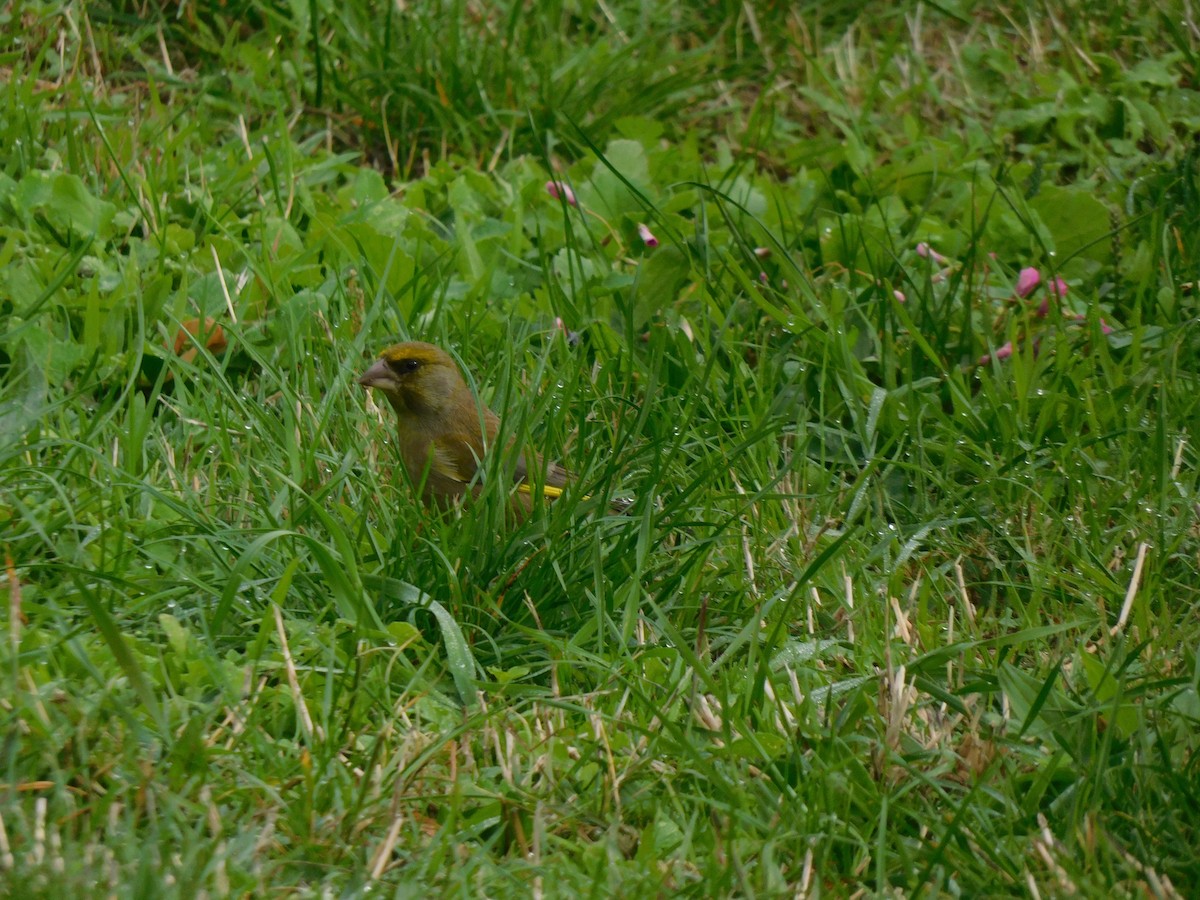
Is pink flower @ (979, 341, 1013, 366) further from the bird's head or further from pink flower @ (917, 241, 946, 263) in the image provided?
the bird's head

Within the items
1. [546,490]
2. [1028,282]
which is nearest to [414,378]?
[546,490]

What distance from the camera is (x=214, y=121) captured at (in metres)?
5.50

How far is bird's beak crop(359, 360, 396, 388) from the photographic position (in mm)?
4098

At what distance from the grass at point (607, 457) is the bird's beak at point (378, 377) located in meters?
0.08

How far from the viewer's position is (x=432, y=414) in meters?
4.13

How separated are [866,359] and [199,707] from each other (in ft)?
7.96

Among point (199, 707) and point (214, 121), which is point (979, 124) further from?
point (199, 707)

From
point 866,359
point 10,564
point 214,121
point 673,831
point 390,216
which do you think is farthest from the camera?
point 214,121

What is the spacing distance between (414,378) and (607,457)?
61cm

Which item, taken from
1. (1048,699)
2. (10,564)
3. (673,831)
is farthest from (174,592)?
(1048,699)

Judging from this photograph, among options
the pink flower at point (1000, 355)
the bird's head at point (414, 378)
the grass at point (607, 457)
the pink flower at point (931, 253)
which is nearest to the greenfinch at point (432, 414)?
the bird's head at point (414, 378)

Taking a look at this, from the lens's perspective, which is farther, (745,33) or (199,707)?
(745,33)

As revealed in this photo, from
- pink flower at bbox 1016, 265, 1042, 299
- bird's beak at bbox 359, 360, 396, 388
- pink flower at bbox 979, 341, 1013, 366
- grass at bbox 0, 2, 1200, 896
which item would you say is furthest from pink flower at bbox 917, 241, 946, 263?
bird's beak at bbox 359, 360, 396, 388

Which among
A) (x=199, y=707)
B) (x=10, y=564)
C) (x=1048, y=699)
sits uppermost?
(x=10, y=564)
